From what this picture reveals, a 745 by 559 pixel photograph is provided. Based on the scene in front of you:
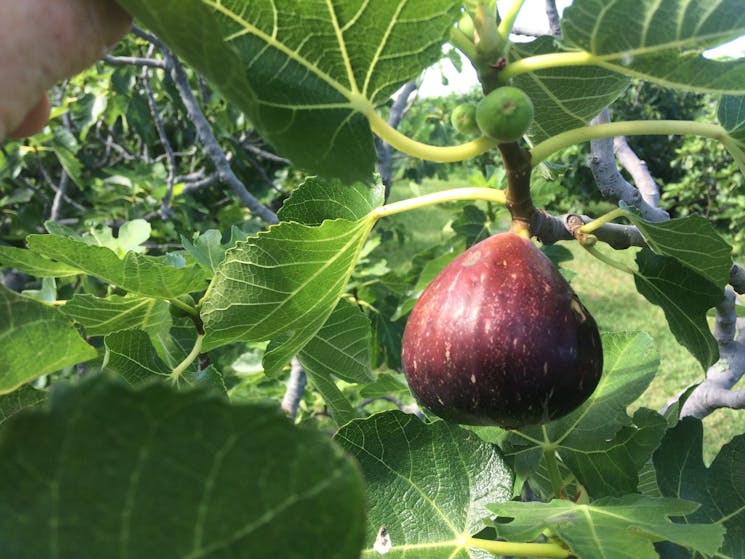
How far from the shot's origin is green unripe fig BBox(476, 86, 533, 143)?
67 cm

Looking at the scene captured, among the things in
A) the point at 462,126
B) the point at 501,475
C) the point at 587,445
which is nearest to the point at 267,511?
the point at 462,126

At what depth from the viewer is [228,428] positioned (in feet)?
1.13

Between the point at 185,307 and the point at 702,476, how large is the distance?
0.83 metres

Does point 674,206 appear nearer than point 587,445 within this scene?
No

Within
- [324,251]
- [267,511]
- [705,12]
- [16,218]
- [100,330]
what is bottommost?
[16,218]

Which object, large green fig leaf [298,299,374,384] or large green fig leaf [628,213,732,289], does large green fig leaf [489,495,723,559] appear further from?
large green fig leaf [298,299,374,384]

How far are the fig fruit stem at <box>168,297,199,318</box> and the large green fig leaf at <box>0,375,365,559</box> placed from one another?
731mm

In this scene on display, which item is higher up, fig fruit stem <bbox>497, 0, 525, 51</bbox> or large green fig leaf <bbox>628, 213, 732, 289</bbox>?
fig fruit stem <bbox>497, 0, 525, 51</bbox>

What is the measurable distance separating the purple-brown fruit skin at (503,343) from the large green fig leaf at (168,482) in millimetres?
426

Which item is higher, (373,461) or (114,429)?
(114,429)

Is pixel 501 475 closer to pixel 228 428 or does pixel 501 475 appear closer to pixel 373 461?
pixel 373 461

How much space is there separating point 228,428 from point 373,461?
2.04ft

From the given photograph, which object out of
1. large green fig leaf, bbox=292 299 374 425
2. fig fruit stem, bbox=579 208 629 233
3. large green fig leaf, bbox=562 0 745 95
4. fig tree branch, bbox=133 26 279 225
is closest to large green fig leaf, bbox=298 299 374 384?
large green fig leaf, bbox=292 299 374 425

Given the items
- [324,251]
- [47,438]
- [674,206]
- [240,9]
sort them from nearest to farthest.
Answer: [47,438]
[240,9]
[324,251]
[674,206]
